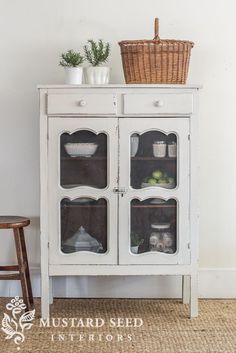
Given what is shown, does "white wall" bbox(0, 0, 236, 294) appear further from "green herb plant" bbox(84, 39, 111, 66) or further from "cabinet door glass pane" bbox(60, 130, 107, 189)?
"cabinet door glass pane" bbox(60, 130, 107, 189)

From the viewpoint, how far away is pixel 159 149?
3039 millimetres

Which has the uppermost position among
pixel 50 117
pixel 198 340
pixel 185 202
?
pixel 50 117

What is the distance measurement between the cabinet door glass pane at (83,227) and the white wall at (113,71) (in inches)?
17.4

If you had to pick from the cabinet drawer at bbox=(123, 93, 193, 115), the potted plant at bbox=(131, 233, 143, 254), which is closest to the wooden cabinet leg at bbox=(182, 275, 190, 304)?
the potted plant at bbox=(131, 233, 143, 254)

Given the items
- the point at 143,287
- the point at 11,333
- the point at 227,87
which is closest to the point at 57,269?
the point at 11,333

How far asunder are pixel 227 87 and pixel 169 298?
119 cm

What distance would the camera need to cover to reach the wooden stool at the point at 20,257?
A: 3.07 m

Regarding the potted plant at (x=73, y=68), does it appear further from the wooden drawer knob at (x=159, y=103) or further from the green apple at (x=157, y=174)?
the green apple at (x=157, y=174)

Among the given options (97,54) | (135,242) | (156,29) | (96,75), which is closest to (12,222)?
(135,242)

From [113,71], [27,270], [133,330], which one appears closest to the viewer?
[133,330]

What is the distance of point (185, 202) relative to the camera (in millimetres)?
3029

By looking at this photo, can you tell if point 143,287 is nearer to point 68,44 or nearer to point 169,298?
point 169,298

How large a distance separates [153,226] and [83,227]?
13.4 inches

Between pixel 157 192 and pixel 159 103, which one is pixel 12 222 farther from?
pixel 159 103
